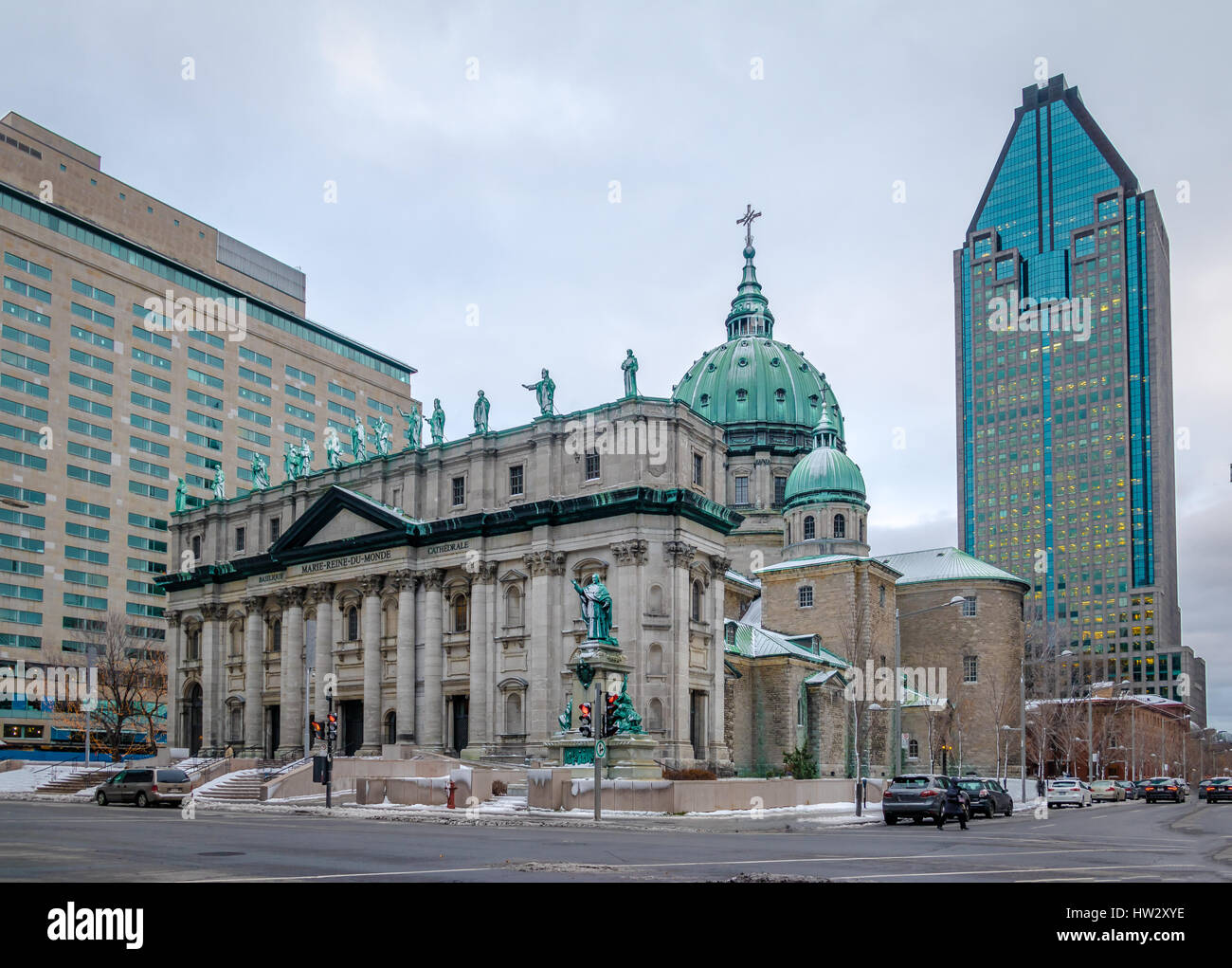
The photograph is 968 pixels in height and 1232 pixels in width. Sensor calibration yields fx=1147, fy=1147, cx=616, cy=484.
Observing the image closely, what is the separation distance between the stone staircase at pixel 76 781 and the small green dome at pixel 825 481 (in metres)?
50.9

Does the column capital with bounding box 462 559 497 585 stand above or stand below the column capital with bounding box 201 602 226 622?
above

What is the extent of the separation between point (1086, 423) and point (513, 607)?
147 m

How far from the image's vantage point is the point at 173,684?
76.4 metres

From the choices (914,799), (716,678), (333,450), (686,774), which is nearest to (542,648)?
(716,678)

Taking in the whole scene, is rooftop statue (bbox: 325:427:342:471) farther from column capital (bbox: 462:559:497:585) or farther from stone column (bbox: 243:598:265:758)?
column capital (bbox: 462:559:497:585)

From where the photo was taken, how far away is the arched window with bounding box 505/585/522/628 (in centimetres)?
5906

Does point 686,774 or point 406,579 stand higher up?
point 406,579

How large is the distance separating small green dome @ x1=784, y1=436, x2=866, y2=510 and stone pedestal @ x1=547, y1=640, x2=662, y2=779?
143 feet

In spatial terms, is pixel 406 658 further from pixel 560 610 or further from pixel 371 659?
pixel 560 610

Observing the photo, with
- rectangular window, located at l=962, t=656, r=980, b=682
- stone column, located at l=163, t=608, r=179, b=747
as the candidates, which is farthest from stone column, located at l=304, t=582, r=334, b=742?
rectangular window, located at l=962, t=656, r=980, b=682

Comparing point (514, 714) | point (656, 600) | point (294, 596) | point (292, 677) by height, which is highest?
point (294, 596)

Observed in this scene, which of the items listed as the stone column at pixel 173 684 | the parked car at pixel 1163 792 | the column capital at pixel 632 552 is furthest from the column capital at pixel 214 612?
the parked car at pixel 1163 792

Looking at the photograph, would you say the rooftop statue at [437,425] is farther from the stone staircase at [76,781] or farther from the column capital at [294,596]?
the stone staircase at [76,781]
